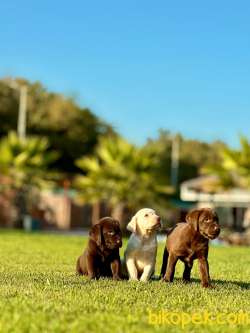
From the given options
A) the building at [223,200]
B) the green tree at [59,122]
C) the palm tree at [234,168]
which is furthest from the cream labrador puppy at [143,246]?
the green tree at [59,122]

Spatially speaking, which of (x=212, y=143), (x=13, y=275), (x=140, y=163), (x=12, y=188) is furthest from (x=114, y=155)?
(x=212, y=143)

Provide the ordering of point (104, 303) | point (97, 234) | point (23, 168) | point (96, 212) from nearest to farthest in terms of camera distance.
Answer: point (104, 303), point (97, 234), point (23, 168), point (96, 212)

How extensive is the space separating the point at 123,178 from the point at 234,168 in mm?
5930

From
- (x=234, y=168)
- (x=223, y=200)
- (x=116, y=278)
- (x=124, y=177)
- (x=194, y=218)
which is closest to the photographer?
(x=194, y=218)

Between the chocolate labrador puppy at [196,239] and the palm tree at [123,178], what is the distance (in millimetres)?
26373

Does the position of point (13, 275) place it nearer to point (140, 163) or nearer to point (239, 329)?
point (239, 329)

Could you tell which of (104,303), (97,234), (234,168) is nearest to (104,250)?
(97,234)

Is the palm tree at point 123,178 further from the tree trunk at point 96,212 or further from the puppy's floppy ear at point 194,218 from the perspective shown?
the puppy's floppy ear at point 194,218

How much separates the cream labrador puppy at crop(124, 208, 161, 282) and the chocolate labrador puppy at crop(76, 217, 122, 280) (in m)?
0.17

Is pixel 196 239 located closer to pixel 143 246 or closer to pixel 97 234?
pixel 143 246

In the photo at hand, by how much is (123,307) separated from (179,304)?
0.65 metres

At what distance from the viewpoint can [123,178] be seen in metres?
34.9

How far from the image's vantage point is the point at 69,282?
790 cm

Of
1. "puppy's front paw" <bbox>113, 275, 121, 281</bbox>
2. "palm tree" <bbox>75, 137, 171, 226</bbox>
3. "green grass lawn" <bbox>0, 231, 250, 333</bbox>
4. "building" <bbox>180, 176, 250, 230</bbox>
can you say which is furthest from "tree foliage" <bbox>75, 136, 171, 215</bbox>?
"puppy's front paw" <bbox>113, 275, 121, 281</bbox>
